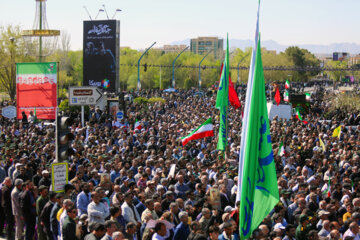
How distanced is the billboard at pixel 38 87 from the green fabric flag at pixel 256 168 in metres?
14.6

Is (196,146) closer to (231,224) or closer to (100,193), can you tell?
(100,193)

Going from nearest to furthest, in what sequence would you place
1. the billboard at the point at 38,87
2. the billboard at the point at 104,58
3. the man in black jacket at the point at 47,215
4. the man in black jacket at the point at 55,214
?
the man in black jacket at the point at 55,214
the man in black jacket at the point at 47,215
the billboard at the point at 38,87
the billboard at the point at 104,58

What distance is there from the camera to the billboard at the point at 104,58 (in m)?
46.8

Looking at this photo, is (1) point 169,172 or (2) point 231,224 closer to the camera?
(2) point 231,224

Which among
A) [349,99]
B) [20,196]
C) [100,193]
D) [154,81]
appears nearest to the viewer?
[100,193]

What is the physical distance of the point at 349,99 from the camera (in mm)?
43812

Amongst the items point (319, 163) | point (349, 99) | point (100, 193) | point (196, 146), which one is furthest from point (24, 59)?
point (100, 193)

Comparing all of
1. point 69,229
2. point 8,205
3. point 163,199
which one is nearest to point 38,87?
point 8,205

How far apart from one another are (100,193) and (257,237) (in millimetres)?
2693

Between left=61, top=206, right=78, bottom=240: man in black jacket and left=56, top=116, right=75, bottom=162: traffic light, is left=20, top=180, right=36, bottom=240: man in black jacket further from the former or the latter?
left=61, top=206, right=78, bottom=240: man in black jacket

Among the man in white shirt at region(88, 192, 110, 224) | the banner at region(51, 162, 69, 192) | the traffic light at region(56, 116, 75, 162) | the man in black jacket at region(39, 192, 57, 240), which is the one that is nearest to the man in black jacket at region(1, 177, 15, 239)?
the man in black jacket at region(39, 192, 57, 240)

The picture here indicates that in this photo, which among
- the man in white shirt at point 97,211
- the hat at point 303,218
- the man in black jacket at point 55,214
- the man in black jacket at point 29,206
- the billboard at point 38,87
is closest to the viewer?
the hat at point 303,218

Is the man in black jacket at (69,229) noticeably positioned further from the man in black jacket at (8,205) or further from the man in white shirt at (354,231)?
the man in white shirt at (354,231)

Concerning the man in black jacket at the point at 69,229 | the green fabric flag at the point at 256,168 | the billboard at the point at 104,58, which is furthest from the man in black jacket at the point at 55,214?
the billboard at the point at 104,58
